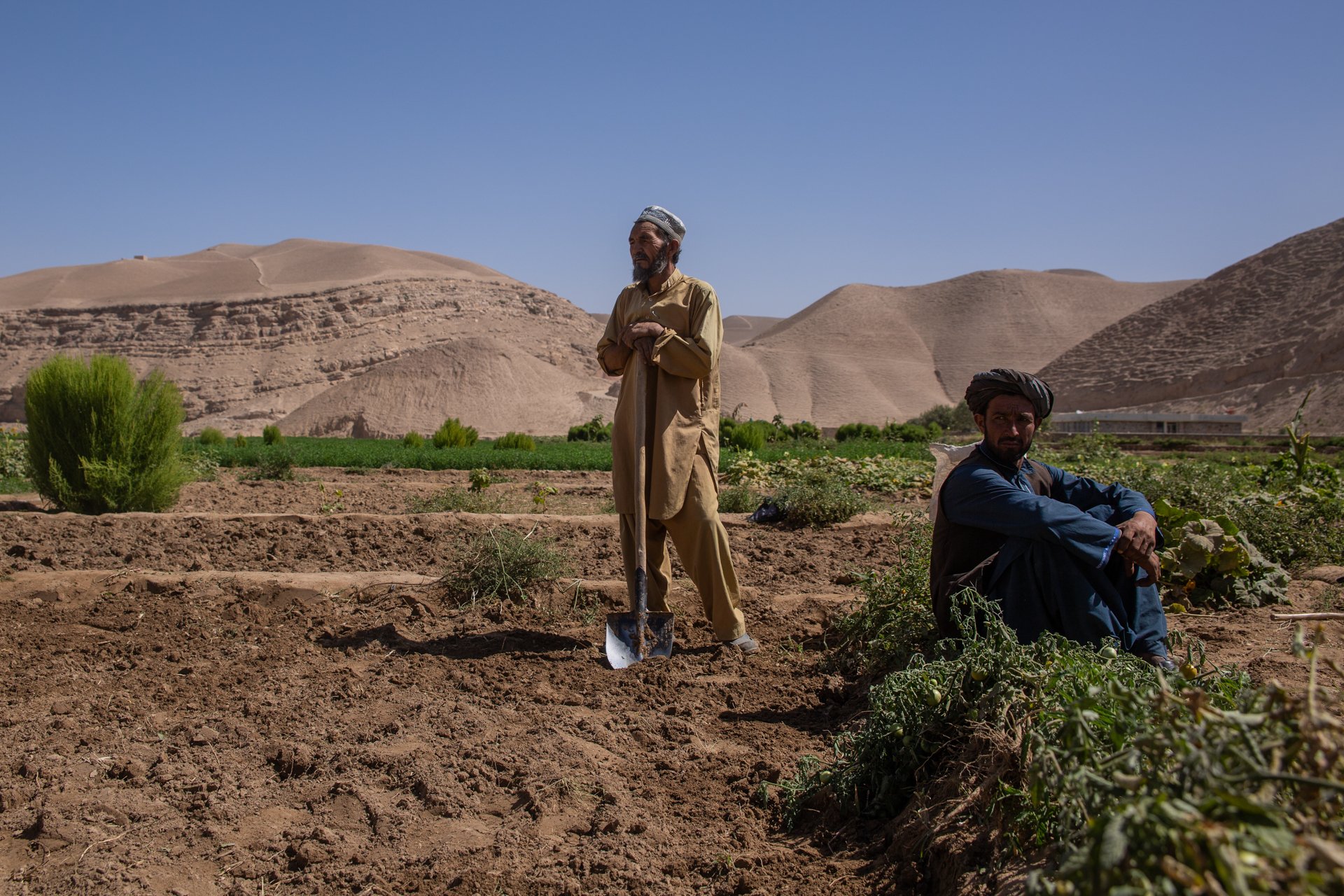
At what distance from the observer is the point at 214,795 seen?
2715 millimetres

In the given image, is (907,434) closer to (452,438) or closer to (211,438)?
(452,438)

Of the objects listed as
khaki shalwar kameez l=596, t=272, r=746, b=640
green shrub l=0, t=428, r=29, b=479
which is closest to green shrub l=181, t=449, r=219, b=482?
green shrub l=0, t=428, r=29, b=479

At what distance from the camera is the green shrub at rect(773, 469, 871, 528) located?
7195mm

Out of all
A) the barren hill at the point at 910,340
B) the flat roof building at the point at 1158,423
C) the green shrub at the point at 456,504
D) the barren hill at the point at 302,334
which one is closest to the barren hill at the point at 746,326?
the barren hill at the point at 910,340

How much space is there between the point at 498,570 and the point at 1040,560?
281cm

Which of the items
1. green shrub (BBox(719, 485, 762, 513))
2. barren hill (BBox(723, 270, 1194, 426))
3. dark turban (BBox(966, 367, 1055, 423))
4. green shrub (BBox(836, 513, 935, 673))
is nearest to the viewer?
dark turban (BBox(966, 367, 1055, 423))

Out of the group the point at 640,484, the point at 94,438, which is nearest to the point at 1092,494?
the point at 640,484

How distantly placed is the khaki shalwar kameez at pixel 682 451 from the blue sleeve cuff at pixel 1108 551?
65.1 inches

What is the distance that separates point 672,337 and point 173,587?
9.42ft

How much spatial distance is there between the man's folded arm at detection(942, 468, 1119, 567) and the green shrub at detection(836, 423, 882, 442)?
1925 cm

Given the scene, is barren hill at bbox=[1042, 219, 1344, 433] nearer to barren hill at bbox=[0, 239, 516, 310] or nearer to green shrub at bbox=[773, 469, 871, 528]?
green shrub at bbox=[773, 469, 871, 528]

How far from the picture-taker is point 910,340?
85.7 metres

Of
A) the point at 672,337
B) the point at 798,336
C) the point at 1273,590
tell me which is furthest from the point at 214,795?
the point at 798,336

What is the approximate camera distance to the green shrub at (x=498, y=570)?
475 cm
